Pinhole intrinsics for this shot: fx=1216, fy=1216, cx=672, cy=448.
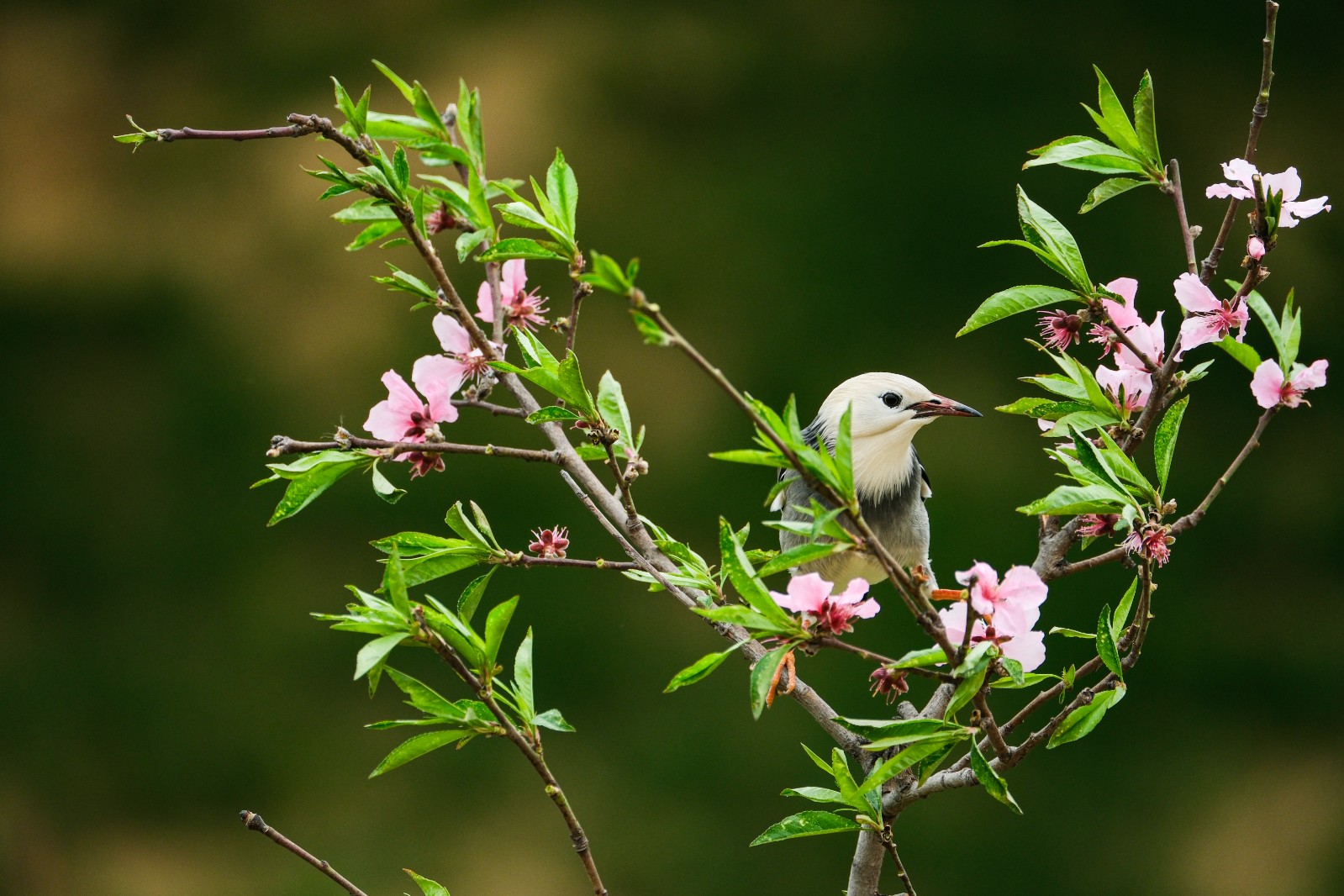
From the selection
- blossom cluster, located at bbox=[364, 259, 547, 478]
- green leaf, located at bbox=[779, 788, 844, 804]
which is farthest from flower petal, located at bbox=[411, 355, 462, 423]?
green leaf, located at bbox=[779, 788, 844, 804]

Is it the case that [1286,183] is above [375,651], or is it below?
above

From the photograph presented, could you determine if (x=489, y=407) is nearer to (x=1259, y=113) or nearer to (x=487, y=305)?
(x=487, y=305)

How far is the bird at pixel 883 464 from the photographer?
1219 mm

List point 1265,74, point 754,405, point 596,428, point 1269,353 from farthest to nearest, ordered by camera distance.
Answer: point 1269,353
point 596,428
point 1265,74
point 754,405

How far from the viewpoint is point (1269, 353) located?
2.79 metres

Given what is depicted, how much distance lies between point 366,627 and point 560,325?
292mm

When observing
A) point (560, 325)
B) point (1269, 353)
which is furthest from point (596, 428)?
point (1269, 353)

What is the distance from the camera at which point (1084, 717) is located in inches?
30.1

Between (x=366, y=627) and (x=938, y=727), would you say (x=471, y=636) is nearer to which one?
(x=366, y=627)

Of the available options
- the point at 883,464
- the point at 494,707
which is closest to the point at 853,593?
the point at 494,707

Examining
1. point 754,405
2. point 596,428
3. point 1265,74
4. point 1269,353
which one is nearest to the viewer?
point 754,405

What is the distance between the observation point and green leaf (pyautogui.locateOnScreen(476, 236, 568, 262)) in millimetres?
804

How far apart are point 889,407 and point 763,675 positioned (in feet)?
2.00

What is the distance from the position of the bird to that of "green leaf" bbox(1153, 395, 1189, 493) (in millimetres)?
298
